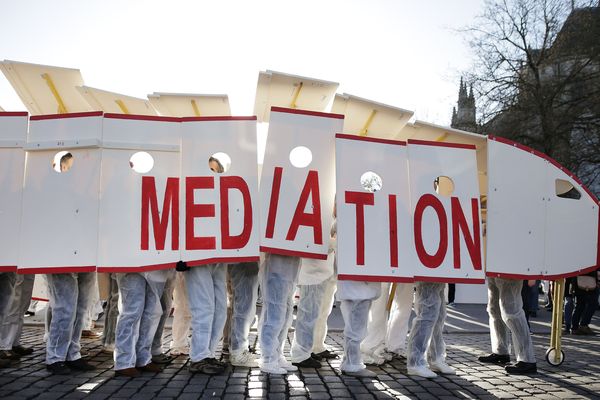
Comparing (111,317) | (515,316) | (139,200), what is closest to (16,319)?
(111,317)

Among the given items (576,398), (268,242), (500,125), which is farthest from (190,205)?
(500,125)

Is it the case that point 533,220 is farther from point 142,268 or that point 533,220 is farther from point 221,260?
point 142,268

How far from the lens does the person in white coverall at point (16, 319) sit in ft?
18.6

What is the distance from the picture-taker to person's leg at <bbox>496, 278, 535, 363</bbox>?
5.82 meters

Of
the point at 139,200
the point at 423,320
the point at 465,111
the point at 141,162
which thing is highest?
the point at 465,111

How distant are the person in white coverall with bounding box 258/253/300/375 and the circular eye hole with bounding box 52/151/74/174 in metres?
2.13

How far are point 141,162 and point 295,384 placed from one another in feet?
8.22

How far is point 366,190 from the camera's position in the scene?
5.33 metres

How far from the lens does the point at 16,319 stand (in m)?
5.80

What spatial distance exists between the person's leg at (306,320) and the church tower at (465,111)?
14318 mm

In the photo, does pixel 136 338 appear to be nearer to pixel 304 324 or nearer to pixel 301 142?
pixel 304 324

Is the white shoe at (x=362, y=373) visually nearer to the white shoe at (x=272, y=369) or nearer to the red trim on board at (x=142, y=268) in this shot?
the white shoe at (x=272, y=369)

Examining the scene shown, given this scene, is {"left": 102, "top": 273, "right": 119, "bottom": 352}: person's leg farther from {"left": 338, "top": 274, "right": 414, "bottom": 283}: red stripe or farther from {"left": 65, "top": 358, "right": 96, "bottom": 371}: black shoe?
{"left": 338, "top": 274, "right": 414, "bottom": 283}: red stripe

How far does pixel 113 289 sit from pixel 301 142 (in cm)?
294
